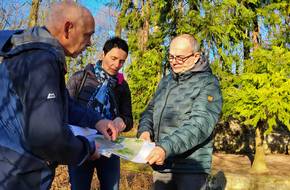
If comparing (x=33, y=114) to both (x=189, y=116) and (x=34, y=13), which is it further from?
(x=34, y=13)

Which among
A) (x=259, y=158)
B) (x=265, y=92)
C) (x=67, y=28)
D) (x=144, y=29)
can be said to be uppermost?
(x=144, y=29)

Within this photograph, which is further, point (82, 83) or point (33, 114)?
point (82, 83)

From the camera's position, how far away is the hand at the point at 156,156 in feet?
8.46

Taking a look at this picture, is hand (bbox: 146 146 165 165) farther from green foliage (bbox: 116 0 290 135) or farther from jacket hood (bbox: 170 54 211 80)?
green foliage (bbox: 116 0 290 135)

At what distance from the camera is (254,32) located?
39.5 ft

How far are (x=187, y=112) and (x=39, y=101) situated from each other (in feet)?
4.81

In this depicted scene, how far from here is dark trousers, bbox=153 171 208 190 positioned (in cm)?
310

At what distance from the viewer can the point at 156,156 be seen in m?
2.60

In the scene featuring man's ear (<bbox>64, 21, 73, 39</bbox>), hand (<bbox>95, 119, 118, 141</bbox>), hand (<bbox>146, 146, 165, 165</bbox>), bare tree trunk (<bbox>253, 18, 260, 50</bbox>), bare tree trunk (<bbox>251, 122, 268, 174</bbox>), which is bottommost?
bare tree trunk (<bbox>251, 122, 268, 174</bbox>)

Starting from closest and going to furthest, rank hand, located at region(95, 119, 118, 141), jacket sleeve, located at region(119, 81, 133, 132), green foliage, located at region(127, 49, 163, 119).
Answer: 1. hand, located at region(95, 119, 118, 141)
2. jacket sleeve, located at region(119, 81, 133, 132)
3. green foliage, located at region(127, 49, 163, 119)

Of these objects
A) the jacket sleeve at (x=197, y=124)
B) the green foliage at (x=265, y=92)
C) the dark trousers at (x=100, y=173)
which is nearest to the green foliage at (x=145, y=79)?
the green foliage at (x=265, y=92)

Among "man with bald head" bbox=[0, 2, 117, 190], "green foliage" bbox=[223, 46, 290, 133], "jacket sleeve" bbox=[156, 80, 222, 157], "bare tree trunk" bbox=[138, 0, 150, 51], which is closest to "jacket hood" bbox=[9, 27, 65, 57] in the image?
"man with bald head" bbox=[0, 2, 117, 190]

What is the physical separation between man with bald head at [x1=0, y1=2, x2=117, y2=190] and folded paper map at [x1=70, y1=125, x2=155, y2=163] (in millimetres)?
261

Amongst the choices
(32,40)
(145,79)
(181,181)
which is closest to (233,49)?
(145,79)
